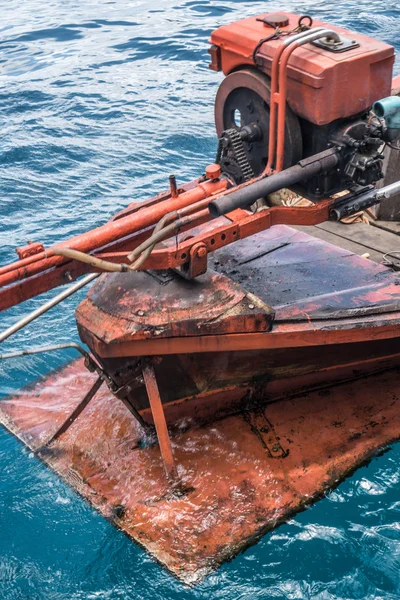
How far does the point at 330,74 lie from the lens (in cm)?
423

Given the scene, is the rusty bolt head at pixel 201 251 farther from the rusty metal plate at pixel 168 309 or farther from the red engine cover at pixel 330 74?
the red engine cover at pixel 330 74

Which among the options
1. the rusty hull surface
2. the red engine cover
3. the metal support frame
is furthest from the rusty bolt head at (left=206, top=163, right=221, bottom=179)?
the rusty hull surface

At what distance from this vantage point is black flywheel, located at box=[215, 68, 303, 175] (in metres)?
4.61

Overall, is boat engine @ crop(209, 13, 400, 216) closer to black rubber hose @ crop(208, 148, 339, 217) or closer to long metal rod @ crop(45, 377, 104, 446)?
black rubber hose @ crop(208, 148, 339, 217)

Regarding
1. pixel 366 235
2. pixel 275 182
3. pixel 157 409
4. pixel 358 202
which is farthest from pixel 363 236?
pixel 157 409

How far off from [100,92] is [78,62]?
179 centimetres

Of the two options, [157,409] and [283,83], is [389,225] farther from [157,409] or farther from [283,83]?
[157,409]

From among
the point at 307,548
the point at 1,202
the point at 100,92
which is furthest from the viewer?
the point at 100,92

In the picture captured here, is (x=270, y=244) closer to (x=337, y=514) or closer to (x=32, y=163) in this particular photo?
(x=337, y=514)

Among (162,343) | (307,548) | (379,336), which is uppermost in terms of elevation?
(162,343)

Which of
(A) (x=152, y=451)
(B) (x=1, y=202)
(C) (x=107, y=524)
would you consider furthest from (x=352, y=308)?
(B) (x=1, y=202)

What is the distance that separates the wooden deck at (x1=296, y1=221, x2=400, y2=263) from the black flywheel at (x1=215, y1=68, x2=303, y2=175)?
4.00 ft

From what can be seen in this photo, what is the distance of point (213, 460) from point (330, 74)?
269 centimetres

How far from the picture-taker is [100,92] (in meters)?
12.1
